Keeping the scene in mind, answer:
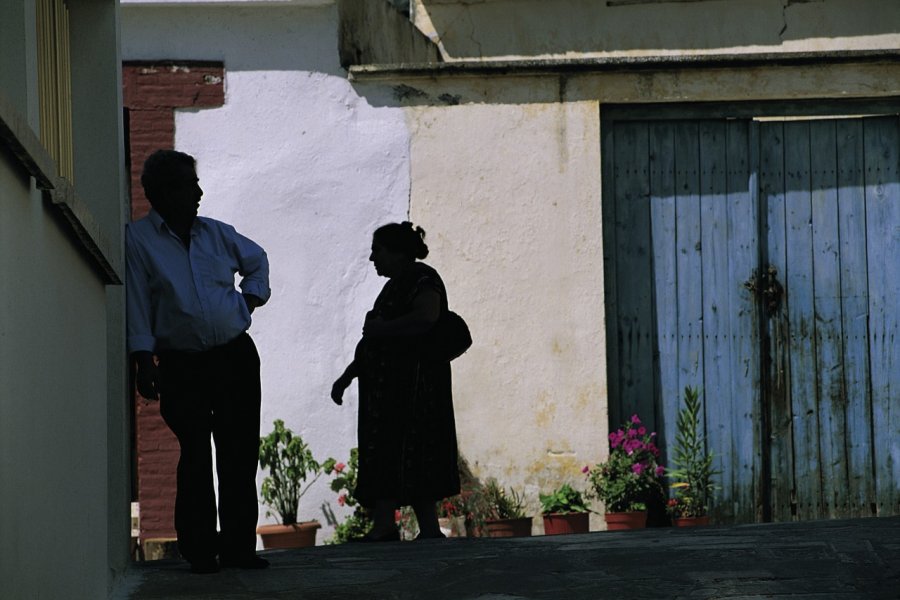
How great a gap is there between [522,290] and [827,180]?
1.97 m

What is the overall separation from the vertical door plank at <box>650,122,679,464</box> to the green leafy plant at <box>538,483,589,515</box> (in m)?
0.81

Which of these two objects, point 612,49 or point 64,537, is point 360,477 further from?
point 612,49

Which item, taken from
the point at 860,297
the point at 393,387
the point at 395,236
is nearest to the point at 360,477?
the point at 393,387

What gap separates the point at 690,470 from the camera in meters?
10.1

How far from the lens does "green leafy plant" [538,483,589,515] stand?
9805 mm

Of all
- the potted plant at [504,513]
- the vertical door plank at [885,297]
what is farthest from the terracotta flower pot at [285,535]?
the vertical door plank at [885,297]

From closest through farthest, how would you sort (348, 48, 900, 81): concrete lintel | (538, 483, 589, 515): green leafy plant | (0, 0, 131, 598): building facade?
(0, 0, 131, 598): building facade, (538, 483, 589, 515): green leafy plant, (348, 48, 900, 81): concrete lintel

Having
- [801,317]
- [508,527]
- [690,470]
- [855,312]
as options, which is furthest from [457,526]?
[855,312]

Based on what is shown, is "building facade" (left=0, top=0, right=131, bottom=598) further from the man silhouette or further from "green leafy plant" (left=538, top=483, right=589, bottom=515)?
"green leafy plant" (left=538, top=483, right=589, bottom=515)

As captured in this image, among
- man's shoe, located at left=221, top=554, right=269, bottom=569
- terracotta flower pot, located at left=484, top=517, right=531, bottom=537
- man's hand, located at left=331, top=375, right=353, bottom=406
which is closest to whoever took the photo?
man's shoe, located at left=221, top=554, right=269, bottom=569

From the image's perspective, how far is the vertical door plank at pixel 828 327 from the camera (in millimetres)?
10180

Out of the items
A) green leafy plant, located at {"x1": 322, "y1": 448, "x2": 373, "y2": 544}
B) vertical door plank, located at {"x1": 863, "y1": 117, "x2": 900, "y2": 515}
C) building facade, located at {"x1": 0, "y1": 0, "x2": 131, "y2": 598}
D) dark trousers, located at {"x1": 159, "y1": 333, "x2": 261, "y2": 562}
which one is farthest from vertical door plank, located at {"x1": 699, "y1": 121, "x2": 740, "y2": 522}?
building facade, located at {"x1": 0, "y1": 0, "x2": 131, "y2": 598}

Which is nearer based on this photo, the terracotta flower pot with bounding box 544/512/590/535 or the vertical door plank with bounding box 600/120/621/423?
the terracotta flower pot with bounding box 544/512/590/535

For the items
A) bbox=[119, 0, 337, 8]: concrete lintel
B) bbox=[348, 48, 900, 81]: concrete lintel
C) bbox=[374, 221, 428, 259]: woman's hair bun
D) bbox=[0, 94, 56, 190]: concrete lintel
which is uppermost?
bbox=[119, 0, 337, 8]: concrete lintel
